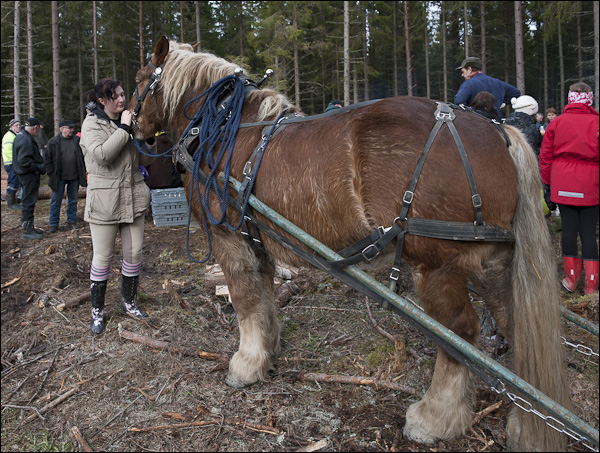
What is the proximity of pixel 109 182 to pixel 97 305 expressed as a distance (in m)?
1.16

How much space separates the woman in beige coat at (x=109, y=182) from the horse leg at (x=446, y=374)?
8.61ft

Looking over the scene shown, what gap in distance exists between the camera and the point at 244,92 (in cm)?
295

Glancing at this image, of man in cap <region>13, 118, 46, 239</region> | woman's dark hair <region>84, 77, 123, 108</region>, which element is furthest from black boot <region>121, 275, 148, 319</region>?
man in cap <region>13, 118, 46, 239</region>

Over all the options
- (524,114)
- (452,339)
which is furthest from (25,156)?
(524,114)

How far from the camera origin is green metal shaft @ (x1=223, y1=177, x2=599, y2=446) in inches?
69.3

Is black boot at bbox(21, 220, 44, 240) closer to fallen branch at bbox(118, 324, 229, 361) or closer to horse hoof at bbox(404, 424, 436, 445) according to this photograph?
fallen branch at bbox(118, 324, 229, 361)

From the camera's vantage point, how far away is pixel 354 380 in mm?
2848

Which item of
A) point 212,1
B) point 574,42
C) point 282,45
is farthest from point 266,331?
point 574,42

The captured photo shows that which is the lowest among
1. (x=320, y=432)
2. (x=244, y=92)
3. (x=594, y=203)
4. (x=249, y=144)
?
(x=320, y=432)

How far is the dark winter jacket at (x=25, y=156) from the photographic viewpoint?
759 centimetres

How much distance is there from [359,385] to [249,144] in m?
1.85

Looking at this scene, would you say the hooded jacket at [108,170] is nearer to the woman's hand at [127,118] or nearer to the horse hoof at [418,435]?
the woman's hand at [127,118]

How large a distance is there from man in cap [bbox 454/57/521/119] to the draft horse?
104 inches

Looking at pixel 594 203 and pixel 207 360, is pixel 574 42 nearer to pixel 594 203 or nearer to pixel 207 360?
pixel 594 203
